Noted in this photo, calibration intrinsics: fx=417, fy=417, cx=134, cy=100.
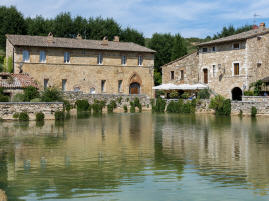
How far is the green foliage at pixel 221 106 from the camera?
33812mm

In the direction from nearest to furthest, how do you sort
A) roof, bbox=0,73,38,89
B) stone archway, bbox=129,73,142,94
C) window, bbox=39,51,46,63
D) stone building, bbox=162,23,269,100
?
roof, bbox=0,73,38,89 < stone building, bbox=162,23,269,100 < window, bbox=39,51,46,63 < stone archway, bbox=129,73,142,94

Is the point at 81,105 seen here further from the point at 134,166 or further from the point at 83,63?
the point at 134,166

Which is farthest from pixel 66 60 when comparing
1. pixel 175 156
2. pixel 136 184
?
pixel 136 184

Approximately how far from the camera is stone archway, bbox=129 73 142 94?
47.5 meters

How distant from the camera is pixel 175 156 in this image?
13.7 metres

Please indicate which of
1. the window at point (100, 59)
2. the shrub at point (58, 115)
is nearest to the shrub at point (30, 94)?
the shrub at point (58, 115)

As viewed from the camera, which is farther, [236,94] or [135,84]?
[135,84]

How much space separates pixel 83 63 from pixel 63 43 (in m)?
2.98

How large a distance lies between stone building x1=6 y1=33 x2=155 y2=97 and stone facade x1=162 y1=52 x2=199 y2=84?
2553 millimetres

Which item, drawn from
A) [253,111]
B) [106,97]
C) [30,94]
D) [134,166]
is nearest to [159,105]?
[106,97]

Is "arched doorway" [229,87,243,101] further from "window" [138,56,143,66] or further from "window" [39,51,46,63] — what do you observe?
"window" [39,51,46,63]

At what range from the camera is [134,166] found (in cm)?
1191

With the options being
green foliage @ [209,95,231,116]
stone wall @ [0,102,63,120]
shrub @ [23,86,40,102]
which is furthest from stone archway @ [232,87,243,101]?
stone wall @ [0,102,63,120]

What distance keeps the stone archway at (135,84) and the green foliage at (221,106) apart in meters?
13.7
